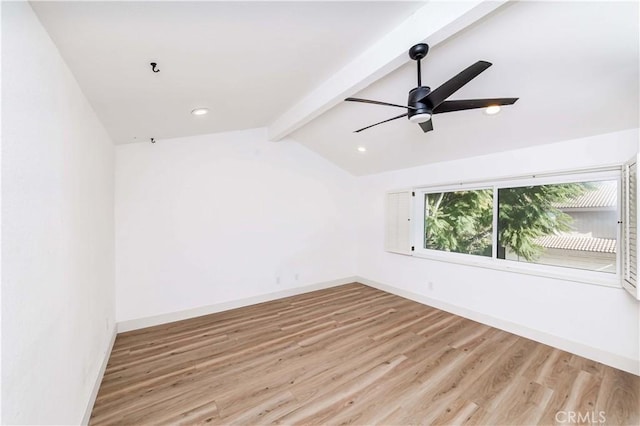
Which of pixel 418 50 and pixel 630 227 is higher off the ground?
pixel 418 50

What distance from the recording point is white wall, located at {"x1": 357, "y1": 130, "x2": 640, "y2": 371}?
102 inches

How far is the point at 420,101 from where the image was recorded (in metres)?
1.89

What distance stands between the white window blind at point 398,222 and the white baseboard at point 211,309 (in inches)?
53.4

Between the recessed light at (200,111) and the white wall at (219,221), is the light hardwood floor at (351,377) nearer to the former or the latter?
the white wall at (219,221)

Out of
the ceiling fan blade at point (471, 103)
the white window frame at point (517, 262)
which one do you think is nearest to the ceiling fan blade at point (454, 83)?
the ceiling fan blade at point (471, 103)

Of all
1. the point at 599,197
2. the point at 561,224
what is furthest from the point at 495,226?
the point at 599,197

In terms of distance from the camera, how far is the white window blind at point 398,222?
4566mm

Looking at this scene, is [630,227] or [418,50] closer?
[418,50]

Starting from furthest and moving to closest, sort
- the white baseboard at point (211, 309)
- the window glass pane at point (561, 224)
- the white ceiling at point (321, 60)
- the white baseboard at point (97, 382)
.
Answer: the white baseboard at point (211, 309) → the window glass pane at point (561, 224) → the white baseboard at point (97, 382) → the white ceiling at point (321, 60)

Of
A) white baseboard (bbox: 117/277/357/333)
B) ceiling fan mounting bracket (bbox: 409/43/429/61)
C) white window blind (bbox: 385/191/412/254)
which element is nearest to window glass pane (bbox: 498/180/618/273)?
white window blind (bbox: 385/191/412/254)

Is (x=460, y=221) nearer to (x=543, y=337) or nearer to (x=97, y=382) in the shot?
(x=543, y=337)

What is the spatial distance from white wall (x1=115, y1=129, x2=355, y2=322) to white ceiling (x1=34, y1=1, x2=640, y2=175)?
602 millimetres

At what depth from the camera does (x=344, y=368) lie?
8.39 feet

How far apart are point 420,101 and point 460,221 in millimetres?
2735
